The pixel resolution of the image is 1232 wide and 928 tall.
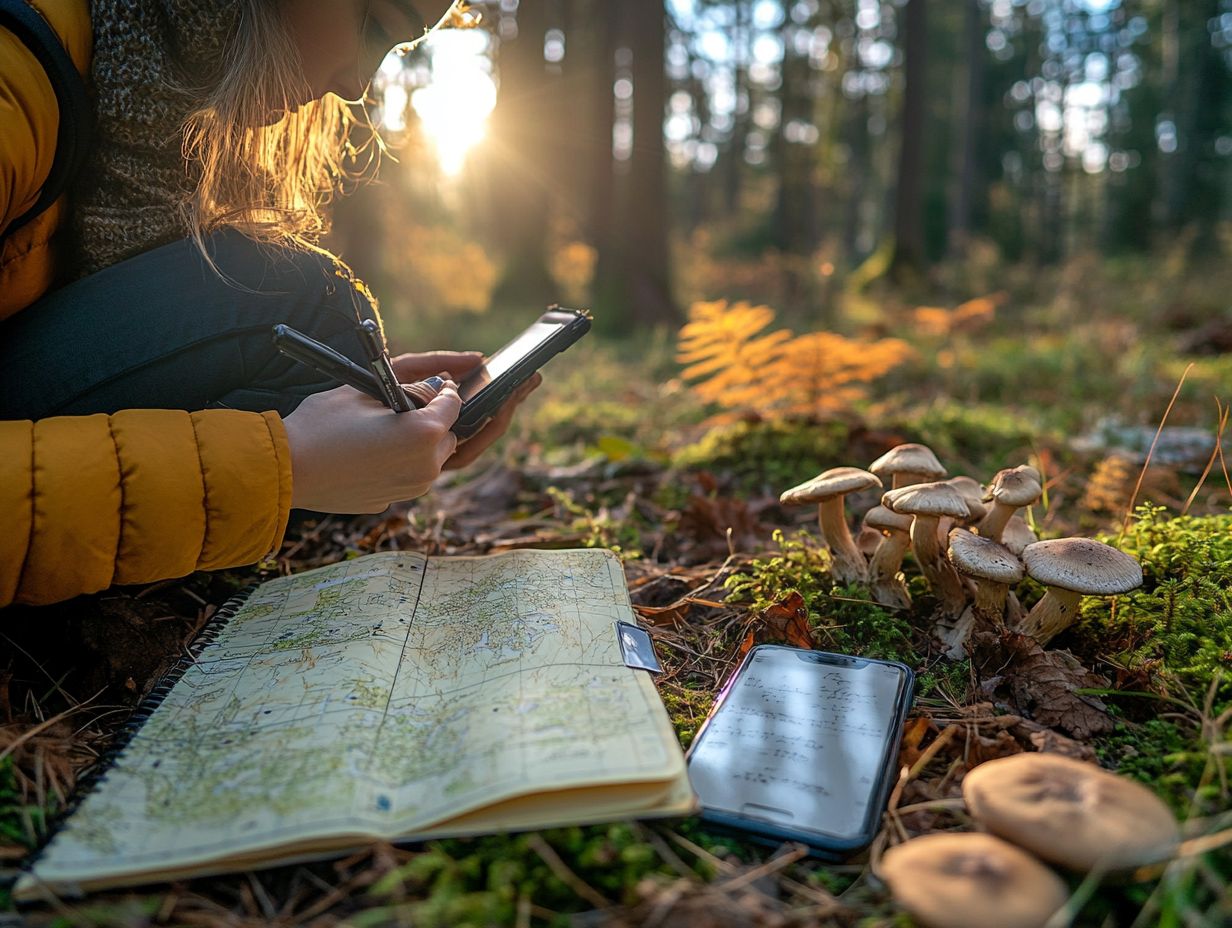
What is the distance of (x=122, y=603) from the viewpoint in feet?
5.55

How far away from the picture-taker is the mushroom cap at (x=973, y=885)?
2.82ft

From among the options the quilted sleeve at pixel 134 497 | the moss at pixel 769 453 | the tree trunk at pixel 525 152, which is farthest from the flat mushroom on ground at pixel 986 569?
the tree trunk at pixel 525 152

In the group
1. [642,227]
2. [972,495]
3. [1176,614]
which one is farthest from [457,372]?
[642,227]

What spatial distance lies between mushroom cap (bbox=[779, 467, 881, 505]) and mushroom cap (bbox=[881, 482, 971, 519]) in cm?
10

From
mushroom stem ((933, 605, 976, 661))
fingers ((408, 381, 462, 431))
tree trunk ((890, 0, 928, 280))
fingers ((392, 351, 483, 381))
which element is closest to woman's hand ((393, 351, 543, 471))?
fingers ((392, 351, 483, 381))

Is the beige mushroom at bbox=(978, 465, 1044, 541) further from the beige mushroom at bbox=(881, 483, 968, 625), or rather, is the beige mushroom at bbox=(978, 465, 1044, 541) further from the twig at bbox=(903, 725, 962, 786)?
the twig at bbox=(903, 725, 962, 786)

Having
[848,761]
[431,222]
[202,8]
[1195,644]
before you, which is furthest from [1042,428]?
[431,222]

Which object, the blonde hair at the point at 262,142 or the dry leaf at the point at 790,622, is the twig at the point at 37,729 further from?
the dry leaf at the point at 790,622

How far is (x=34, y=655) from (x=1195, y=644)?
2340mm

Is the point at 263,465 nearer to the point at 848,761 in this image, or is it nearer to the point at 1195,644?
the point at 848,761

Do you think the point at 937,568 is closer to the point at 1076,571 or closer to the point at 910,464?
the point at 910,464

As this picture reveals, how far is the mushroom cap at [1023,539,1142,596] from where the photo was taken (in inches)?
54.9

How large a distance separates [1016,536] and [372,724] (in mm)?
1338

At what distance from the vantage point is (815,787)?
122cm
